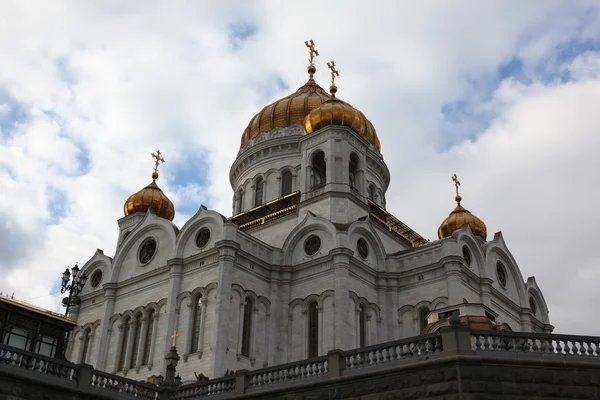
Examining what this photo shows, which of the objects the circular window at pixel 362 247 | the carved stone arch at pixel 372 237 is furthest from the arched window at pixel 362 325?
the carved stone arch at pixel 372 237

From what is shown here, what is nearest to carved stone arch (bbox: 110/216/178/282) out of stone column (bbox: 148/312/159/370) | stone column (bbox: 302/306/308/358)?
stone column (bbox: 148/312/159/370)

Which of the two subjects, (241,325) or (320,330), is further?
(320,330)

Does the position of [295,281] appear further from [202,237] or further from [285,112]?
[285,112]

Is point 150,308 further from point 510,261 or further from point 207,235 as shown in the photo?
point 510,261

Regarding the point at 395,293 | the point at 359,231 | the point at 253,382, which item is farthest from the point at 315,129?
the point at 253,382

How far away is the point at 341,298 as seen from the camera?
94.4ft

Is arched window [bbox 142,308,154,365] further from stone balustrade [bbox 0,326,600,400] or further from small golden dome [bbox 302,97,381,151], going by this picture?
small golden dome [bbox 302,97,381,151]

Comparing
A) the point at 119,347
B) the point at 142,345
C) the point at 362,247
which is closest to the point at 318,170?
the point at 362,247

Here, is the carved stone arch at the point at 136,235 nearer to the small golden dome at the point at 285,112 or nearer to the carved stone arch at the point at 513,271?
the small golden dome at the point at 285,112

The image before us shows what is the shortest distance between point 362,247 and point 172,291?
9134 millimetres

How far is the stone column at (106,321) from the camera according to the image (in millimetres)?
31938

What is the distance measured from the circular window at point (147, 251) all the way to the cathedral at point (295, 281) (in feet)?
0.24

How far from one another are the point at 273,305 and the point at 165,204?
41.9 feet

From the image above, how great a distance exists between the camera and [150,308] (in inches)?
1241
